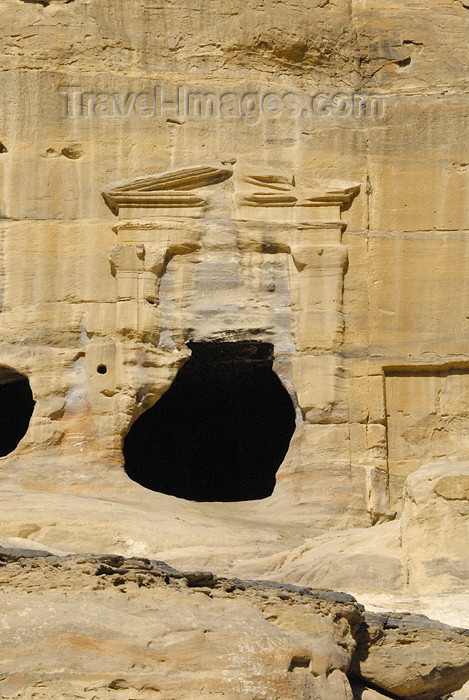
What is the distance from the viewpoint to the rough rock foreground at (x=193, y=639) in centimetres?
930

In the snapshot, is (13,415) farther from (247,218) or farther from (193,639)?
(193,639)

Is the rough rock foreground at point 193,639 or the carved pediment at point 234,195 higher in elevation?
the carved pediment at point 234,195

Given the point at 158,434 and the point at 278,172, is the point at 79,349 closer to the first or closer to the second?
the point at 278,172

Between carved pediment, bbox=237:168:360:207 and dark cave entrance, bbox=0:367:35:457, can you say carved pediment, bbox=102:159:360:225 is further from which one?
dark cave entrance, bbox=0:367:35:457

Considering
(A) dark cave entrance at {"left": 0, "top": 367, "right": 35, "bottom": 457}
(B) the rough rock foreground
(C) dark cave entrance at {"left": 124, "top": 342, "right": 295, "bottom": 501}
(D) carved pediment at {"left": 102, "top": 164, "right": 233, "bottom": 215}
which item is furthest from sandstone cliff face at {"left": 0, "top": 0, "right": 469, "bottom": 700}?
(B) the rough rock foreground

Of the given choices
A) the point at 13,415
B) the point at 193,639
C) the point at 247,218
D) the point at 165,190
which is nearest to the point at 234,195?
the point at 247,218

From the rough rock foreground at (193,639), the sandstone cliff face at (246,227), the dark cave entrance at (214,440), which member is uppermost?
the sandstone cliff face at (246,227)

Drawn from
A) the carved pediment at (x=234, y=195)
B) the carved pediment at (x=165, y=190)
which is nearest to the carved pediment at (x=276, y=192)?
the carved pediment at (x=234, y=195)

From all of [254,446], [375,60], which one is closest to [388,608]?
[375,60]

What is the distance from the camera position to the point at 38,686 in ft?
30.1

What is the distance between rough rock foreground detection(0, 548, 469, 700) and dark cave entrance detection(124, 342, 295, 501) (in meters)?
10.7

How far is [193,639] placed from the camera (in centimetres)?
957

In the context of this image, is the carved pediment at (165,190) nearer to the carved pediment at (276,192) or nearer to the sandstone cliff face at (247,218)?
the sandstone cliff face at (247,218)

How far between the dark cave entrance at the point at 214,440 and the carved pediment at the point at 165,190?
3787 millimetres
